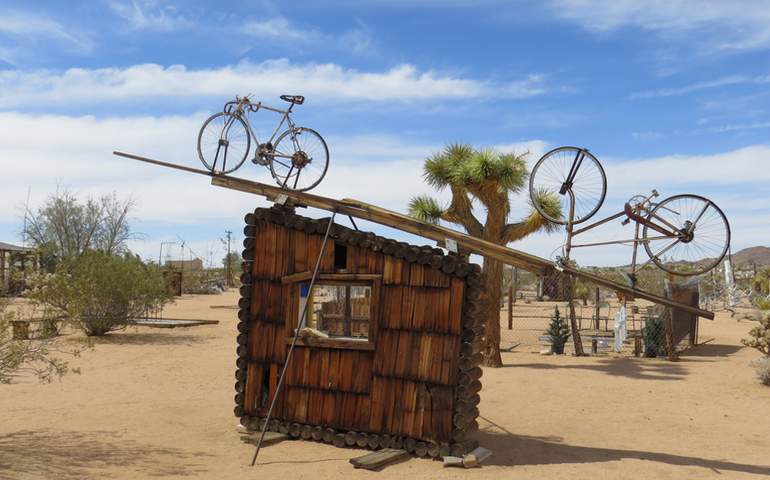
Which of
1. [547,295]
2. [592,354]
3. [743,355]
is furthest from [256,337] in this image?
[547,295]

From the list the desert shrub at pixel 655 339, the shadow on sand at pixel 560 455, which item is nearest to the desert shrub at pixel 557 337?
the desert shrub at pixel 655 339

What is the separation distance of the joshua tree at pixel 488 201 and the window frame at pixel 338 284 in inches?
285

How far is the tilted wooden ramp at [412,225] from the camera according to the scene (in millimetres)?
8094

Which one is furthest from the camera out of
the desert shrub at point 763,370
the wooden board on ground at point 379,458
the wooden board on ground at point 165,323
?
the wooden board on ground at point 165,323

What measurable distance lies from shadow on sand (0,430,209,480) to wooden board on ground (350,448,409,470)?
1676mm

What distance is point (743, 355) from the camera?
17734mm

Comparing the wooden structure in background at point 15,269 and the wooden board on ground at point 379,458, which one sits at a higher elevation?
the wooden structure in background at point 15,269

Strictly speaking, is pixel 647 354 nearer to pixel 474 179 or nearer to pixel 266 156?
pixel 474 179

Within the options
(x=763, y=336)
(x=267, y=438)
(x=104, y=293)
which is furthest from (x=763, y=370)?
(x=104, y=293)

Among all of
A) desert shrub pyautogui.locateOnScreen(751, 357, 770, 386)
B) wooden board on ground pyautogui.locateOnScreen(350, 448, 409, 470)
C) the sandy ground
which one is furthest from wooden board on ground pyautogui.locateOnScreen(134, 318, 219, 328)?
desert shrub pyautogui.locateOnScreen(751, 357, 770, 386)

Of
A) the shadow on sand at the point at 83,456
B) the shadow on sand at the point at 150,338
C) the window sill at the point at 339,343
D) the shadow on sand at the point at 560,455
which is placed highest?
the window sill at the point at 339,343

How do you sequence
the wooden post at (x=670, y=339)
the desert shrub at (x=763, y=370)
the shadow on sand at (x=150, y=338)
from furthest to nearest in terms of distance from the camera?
the shadow on sand at (x=150, y=338), the wooden post at (x=670, y=339), the desert shrub at (x=763, y=370)

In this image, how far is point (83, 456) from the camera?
25.0 ft

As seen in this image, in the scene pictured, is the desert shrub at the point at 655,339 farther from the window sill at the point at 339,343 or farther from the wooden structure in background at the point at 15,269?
the wooden structure in background at the point at 15,269
